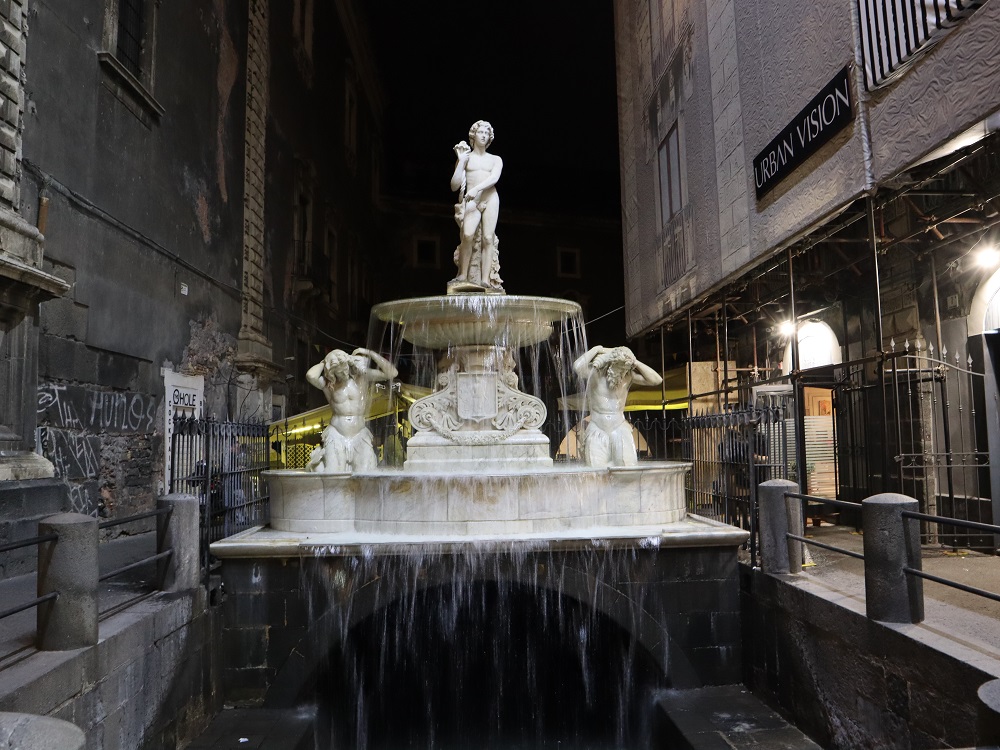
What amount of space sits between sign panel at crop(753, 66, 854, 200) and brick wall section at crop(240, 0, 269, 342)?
32.8 ft

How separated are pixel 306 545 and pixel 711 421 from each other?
15.8 ft

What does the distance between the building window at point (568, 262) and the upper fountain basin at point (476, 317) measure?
23918 mm

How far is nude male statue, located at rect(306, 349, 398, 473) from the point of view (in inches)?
293

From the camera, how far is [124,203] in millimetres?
9922

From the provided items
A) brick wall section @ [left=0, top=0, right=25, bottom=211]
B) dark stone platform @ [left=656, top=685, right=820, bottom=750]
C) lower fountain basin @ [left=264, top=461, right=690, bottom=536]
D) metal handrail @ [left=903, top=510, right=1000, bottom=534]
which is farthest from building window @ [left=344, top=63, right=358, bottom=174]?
metal handrail @ [left=903, top=510, right=1000, bottom=534]

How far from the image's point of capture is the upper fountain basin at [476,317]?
774cm

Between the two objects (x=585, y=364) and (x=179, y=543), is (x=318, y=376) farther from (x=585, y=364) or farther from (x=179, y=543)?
(x=585, y=364)

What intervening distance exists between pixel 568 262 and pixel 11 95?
86.7ft

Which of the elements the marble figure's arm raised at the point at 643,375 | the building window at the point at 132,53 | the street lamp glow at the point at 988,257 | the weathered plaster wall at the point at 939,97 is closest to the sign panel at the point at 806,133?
the weathered plaster wall at the point at 939,97

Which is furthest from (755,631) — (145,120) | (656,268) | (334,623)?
(145,120)

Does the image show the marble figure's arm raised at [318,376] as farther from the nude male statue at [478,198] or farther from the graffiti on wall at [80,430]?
the graffiti on wall at [80,430]

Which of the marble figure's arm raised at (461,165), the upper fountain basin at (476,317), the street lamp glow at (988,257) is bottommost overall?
the upper fountain basin at (476,317)

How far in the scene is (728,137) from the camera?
11.0 meters

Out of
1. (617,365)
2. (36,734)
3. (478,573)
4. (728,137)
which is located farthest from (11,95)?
(728,137)
